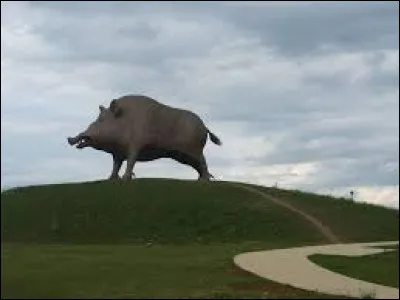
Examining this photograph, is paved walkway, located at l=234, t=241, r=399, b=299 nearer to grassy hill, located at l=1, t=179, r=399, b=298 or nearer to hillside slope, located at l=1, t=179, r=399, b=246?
grassy hill, located at l=1, t=179, r=399, b=298

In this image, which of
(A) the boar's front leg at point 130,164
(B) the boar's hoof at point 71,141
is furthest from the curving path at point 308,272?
(B) the boar's hoof at point 71,141

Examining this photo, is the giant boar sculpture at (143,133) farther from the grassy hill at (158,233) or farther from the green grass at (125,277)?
the green grass at (125,277)

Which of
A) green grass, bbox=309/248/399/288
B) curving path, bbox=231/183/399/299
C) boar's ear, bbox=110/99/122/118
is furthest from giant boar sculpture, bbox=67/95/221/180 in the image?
green grass, bbox=309/248/399/288

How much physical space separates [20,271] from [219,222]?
17942mm

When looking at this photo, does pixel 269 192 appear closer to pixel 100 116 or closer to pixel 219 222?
pixel 219 222

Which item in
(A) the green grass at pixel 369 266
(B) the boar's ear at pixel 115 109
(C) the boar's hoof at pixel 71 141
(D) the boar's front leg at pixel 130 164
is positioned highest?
(B) the boar's ear at pixel 115 109

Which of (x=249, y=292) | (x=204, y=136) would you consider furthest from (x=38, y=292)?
(x=204, y=136)

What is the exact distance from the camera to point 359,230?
28.9 metres

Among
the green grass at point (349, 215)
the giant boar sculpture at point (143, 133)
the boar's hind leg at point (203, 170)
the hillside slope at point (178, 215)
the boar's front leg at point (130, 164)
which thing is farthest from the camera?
the boar's hind leg at point (203, 170)

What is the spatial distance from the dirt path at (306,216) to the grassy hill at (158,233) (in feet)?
1.03

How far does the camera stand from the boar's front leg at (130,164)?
116 feet

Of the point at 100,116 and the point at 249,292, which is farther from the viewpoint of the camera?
the point at 100,116

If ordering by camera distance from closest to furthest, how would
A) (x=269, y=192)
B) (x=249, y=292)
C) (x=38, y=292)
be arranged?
1. (x=38, y=292)
2. (x=249, y=292)
3. (x=269, y=192)

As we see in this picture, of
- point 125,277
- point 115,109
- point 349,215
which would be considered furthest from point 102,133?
point 125,277
